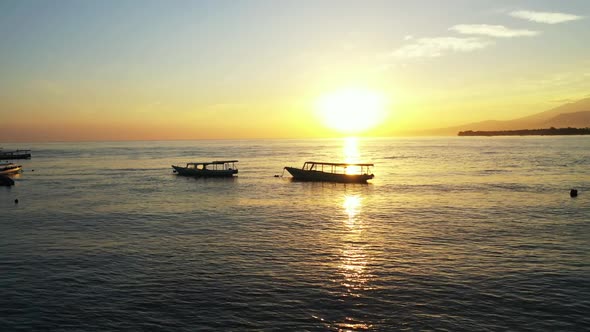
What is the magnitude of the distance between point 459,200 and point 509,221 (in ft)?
46.3

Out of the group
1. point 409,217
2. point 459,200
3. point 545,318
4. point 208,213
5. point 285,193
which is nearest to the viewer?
point 545,318

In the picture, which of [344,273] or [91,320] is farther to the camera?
[344,273]

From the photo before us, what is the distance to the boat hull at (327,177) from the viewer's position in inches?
3179

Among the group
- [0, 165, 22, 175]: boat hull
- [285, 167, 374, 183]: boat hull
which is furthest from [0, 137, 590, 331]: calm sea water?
[0, 165, 22, 175]: boat hull

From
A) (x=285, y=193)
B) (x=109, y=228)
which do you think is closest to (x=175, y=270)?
(x=109, y=228)

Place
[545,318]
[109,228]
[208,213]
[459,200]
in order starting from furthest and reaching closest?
[459,200] < [208,213] < [109,228] < [545,318]

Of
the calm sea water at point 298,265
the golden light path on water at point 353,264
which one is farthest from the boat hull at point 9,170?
the golden light path on water at point 353,264

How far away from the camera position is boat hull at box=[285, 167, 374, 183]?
8075 centimetres

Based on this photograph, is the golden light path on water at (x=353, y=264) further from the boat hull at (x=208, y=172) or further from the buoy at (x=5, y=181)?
the buoy at (x=5, y=181)

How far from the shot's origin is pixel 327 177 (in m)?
83.2

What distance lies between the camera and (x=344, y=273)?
1019 inches

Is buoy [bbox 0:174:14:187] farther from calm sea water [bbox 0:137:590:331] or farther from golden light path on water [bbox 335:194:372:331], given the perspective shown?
golden light path on water [bbox 335:194:372:331]

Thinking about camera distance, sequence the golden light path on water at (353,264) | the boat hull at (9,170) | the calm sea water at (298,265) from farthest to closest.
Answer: the boat hull at (9,170), the calm sea water at (298,265), the golden light path on water at (353,264)

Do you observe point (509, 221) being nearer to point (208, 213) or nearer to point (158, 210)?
point (208, 213)
